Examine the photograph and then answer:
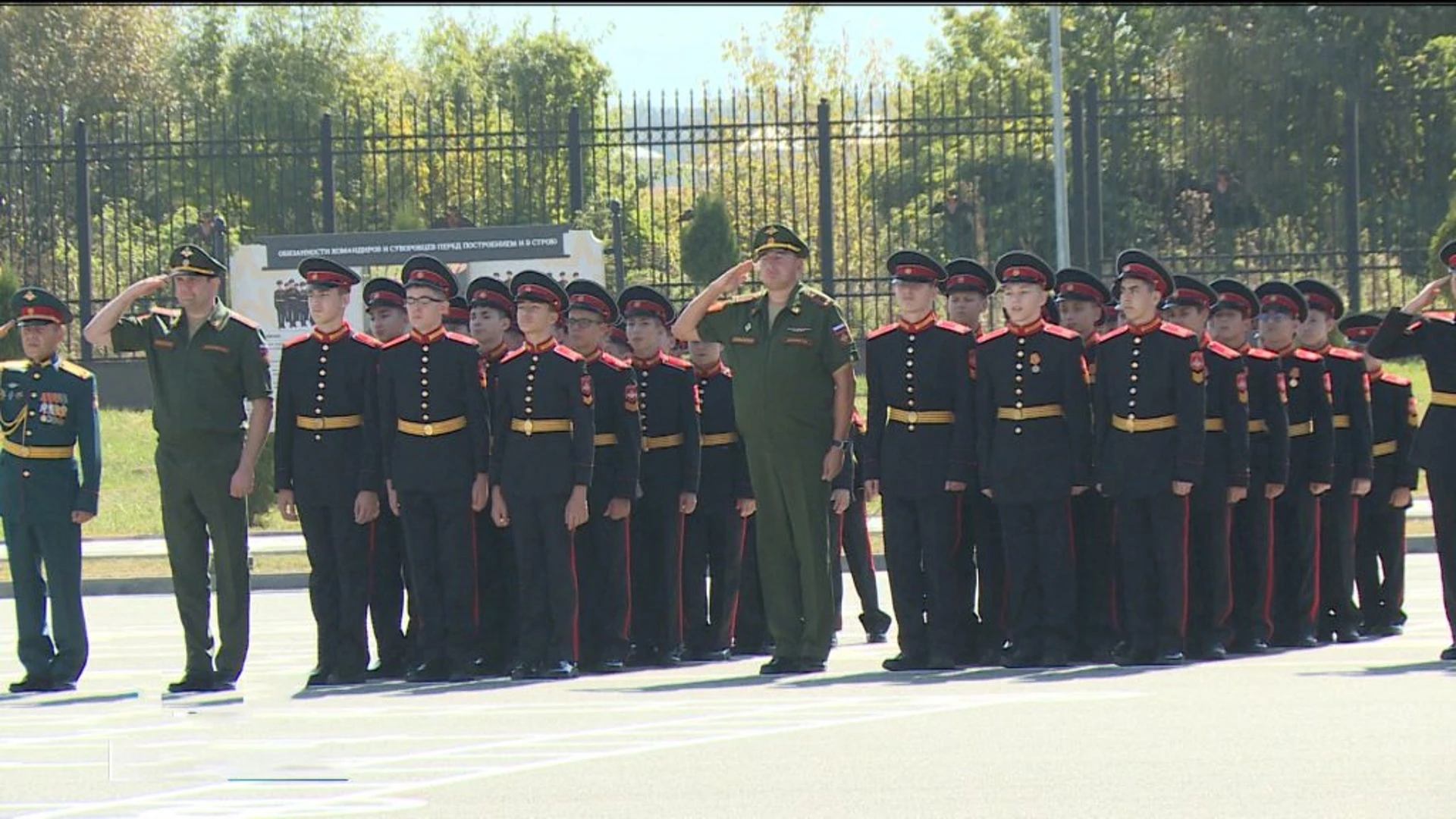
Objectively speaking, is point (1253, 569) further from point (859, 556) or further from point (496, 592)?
point (496, 592)

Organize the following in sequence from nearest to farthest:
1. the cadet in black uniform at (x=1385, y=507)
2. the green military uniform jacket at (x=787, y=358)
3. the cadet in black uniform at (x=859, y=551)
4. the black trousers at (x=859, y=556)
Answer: the green military uniform jacket at (x=787, y=358)
the cadet in black uniform at (x=1385, y=507)
the cadet in black uniform at (x=859, y=551)
the black trousers at (x=859, y=556)

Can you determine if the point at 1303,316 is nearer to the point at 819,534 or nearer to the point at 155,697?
the point at 819,534

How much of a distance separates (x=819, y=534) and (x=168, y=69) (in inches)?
1735

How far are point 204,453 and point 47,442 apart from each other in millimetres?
870

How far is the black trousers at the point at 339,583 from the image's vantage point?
411 inches

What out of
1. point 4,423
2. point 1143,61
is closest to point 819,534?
point 4,423

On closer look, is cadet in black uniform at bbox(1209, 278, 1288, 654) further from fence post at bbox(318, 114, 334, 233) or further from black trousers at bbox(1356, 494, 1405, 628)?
fence post at bbox(318, 114, 334, 233)

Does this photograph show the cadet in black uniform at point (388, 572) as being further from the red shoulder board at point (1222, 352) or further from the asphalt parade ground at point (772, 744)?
the red shoulder board at point (1222, 352)

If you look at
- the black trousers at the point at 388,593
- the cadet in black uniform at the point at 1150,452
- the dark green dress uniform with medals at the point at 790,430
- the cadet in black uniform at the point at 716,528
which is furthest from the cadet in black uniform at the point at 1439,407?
the black trousers at the point at 388,593

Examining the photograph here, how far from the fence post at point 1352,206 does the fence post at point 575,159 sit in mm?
8126

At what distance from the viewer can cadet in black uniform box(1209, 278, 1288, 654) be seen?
11023mm

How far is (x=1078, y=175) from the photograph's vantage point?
23.9 m

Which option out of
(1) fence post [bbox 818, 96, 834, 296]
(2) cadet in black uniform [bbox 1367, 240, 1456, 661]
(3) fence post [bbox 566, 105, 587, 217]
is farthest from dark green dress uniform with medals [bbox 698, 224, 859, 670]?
(1) fence post [bbox 818, 96, 834, 296]

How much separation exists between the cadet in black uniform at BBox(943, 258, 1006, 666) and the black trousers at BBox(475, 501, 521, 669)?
84.1 inches
